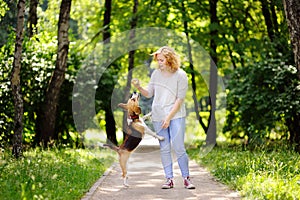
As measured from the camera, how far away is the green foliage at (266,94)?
15523 millimetres

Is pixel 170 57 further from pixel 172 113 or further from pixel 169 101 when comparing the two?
pixel 172 113

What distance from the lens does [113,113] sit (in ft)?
72.2

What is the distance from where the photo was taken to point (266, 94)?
1623cm

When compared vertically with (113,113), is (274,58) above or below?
above

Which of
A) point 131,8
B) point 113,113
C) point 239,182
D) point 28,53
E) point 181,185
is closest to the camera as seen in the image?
point 239,182

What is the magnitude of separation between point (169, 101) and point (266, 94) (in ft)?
26.5

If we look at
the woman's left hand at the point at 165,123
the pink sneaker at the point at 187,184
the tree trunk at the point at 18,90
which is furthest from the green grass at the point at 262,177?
the tree trunk at the point at 18,90

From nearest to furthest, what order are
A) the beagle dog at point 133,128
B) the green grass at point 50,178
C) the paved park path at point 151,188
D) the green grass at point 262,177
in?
1. the green grass at point 50,178
2. the green grass at point 262,177
3. the paved park path at point 151,188
4. the beagle dog at point 133,128

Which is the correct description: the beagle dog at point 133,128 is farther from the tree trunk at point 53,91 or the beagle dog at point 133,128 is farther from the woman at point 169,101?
the tree trunk at point 53,91

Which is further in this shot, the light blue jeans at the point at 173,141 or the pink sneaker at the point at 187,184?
the pink sneaker at the point at 187,184

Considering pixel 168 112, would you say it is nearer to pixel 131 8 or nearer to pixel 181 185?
pixel 181 185

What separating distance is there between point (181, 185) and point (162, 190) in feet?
2.27

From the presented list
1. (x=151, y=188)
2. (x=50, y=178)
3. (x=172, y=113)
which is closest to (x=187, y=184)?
(x=151, y=188)

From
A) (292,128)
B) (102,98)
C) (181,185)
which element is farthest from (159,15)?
(181,185)
